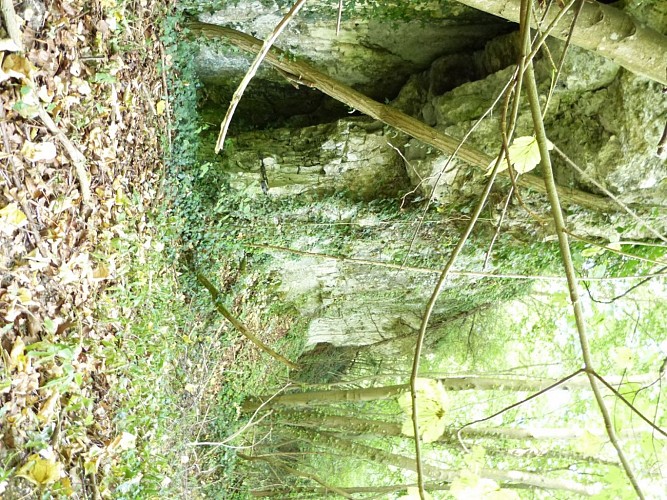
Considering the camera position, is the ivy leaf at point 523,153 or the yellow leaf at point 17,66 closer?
the ivy leaf at point 523,153

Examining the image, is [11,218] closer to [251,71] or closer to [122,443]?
[122,443]

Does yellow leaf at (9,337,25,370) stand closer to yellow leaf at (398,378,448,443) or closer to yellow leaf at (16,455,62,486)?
yellow leaf at (16,455,62,486)

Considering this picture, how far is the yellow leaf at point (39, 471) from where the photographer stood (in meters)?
2.04

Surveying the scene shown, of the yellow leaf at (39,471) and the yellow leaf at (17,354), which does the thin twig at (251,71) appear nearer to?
the yellow leaf at (17,354)

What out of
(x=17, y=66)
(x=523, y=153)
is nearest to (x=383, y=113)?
(x=17, y=66)

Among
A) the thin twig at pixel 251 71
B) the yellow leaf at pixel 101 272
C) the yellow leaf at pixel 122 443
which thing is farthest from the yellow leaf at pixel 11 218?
the thin twig at pixel 251 71

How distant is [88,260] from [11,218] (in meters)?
0.57

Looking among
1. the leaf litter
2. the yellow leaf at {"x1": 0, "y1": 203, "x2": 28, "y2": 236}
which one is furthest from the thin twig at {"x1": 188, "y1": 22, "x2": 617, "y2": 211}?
the yellow leaf at {"x1": 0, "y1": 203, "x2": 28, "y2": 236}

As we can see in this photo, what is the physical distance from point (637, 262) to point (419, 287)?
1943 mm

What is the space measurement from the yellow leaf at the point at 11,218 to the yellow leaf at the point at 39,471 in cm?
91

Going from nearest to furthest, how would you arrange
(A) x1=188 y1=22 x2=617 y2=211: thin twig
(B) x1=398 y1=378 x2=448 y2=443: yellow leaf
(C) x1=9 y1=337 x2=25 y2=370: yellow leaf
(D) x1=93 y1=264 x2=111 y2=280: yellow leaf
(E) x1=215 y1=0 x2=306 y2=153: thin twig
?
(E) x1=215 y1=0 x2=306 y2=153: thin twig < (B) x1=398 y1=378 x2=448 y2=443: yellow leaf < (C) x1=9 y1=337 x2=25 y2=370: yellow leaf < (D) x1=93 y1=264 x2=111 y2=280: yellow leaf < (A) x1=188 y1=22 x2=617 y2=211: thin twig

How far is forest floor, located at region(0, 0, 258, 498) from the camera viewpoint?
82.5 inches

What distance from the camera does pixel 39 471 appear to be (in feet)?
6.88

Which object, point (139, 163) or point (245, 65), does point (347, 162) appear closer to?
point (245, 65)
